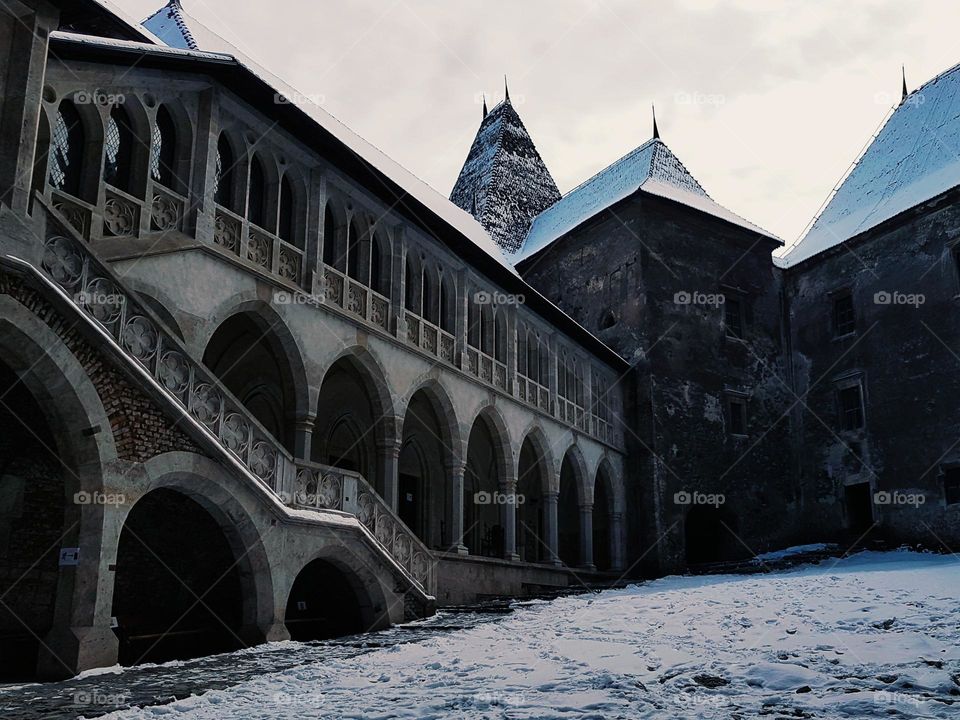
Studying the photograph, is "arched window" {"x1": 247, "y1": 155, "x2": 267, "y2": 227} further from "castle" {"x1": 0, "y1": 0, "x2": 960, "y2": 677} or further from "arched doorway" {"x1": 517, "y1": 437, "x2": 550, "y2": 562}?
"arched doorway" {"x1": 517, "y1": 437, "x2": 550, "y2": 562}

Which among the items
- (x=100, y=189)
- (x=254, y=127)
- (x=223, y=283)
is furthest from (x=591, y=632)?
(x=254, y=127)

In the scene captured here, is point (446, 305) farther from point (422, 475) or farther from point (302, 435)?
Result: point (302, 435)

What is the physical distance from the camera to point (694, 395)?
28.1 meters

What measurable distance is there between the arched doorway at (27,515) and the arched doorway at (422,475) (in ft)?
36.6

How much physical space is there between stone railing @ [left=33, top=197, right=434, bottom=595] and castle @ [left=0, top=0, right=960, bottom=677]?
0.04m

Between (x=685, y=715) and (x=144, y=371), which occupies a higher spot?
(x=144, y=371)

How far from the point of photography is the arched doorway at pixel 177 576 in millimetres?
12641

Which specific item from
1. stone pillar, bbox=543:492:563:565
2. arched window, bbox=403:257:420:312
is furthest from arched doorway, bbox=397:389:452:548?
arched window, bbox=403:257:420:312

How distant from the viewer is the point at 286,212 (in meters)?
16.2

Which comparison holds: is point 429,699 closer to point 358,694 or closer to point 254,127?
point 358,694

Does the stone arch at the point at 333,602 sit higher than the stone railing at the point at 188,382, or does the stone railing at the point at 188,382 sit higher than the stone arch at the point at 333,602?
the stone railing at the point at 188,382

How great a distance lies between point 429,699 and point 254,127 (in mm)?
10757

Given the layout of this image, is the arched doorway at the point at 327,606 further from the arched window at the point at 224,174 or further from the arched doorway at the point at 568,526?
the arched doorway at the point at 568,526

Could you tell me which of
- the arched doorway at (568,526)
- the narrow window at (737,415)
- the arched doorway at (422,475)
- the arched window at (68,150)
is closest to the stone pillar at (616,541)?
the arched doorway at (568,526)
